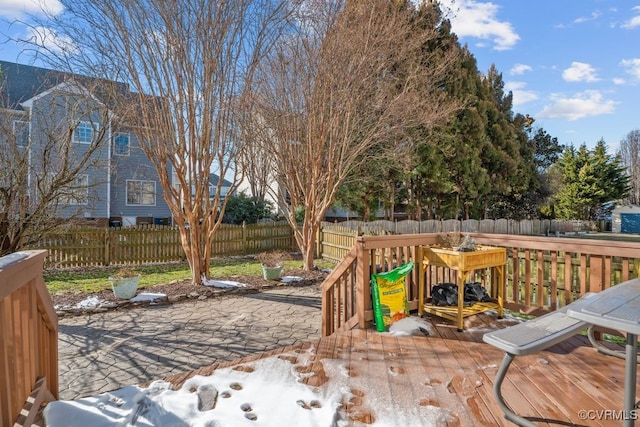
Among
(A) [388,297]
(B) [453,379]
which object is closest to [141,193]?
(A) [388,297]

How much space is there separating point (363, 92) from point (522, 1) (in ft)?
18.7

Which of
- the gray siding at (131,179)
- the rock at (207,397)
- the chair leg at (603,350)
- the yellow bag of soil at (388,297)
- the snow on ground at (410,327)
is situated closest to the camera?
the rock at (207,397)

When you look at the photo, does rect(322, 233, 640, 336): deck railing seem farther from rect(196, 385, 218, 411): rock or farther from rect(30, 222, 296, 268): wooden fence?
rect(30, 222, 296, 268): wooden fence

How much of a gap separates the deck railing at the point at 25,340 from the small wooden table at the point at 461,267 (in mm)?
3559

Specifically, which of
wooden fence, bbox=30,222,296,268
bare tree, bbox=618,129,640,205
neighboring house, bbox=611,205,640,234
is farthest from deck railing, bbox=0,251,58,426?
bare tree, bbox=618,129,640,205

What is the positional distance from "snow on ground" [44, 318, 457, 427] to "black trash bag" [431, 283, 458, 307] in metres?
1.57

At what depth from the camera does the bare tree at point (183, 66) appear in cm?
626

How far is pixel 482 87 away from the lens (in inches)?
679

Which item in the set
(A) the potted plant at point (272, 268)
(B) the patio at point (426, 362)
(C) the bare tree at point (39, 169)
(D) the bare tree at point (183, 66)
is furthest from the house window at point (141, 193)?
(B) the patio at point (426, 362)

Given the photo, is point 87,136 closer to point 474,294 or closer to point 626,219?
point 474,294

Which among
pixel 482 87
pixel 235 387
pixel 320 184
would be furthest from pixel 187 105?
pixel 482 87

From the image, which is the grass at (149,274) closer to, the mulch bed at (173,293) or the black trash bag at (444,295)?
the mulch bed at (173,293)

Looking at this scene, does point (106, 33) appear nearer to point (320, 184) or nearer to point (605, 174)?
point (320, 184)

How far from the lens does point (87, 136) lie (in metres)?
13.8
